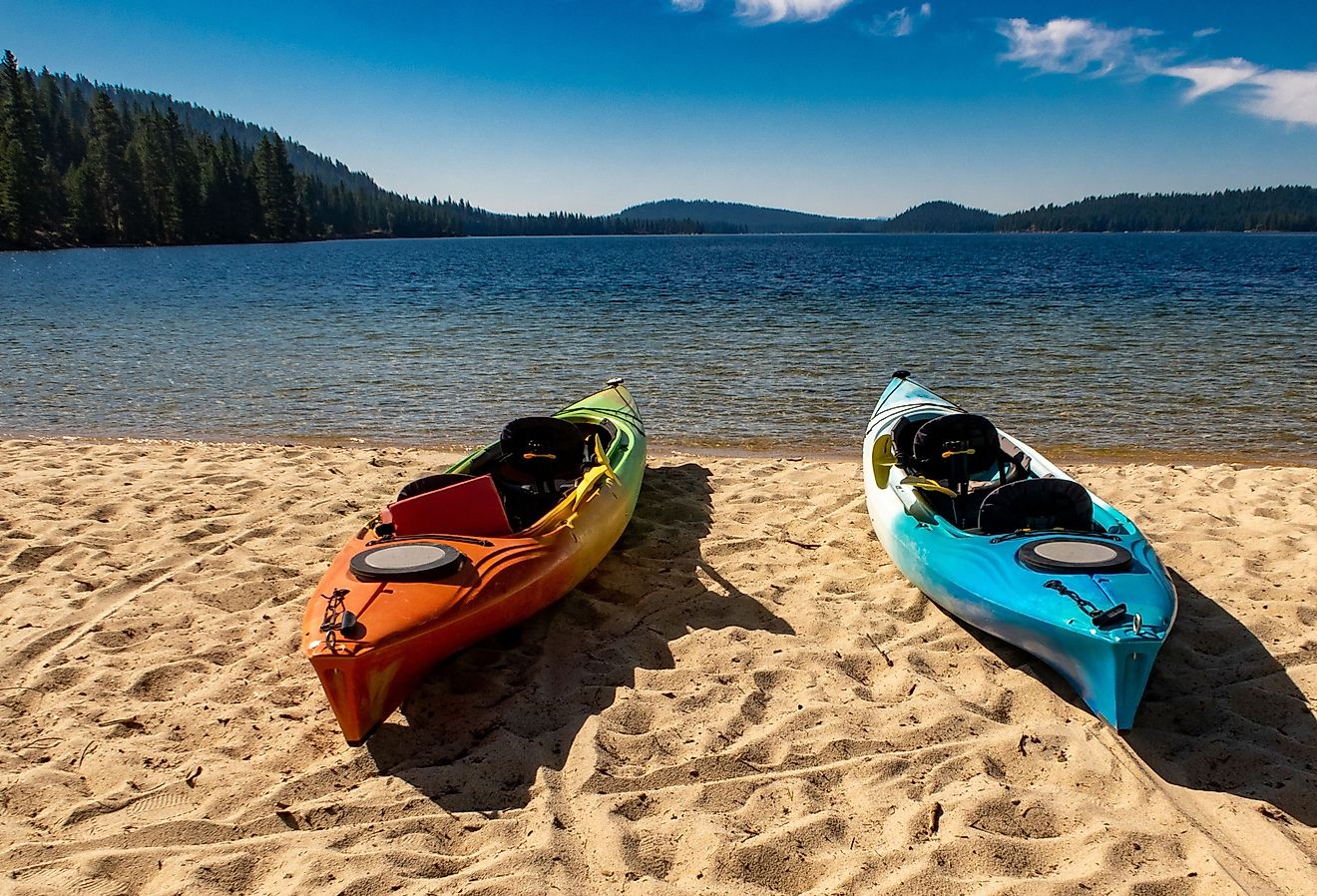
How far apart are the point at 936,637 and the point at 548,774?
269cm

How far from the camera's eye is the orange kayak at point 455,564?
380 cm

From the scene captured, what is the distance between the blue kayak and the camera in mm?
3912

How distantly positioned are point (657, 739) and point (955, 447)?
4107 millimetres

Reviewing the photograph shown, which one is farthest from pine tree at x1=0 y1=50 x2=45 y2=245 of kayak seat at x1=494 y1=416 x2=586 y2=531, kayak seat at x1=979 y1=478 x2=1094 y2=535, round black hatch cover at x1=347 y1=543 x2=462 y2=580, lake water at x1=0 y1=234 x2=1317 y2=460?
kayak seat at x1=979 y1=478 x2=1094 y2=535

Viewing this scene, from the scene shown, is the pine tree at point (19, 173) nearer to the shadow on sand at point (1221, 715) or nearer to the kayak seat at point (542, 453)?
the kayak seat at point (542, 453)

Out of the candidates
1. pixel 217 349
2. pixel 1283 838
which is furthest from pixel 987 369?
pixel 217 349

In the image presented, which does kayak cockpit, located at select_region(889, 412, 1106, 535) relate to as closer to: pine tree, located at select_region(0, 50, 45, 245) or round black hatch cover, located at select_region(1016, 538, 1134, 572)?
round black hatch cover, located at select_region(1016, 538, 1134, 572)

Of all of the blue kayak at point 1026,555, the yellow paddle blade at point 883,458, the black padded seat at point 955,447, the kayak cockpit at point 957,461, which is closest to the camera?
the blue kayak at point 1026,555

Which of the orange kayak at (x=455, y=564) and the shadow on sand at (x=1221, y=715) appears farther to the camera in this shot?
the orange kayak at (x=455, y=564)

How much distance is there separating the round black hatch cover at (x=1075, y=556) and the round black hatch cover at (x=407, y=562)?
3353 millimetres

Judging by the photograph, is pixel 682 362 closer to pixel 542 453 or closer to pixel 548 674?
pixel 542 453

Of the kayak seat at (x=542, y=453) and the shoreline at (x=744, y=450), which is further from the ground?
the kayak seat at (x=542, y=453)

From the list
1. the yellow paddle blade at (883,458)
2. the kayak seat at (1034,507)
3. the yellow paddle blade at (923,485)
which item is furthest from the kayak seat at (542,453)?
the kayak seat at (1034,507)

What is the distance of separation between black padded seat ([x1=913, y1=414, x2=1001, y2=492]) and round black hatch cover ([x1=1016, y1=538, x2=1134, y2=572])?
206 centimetres
